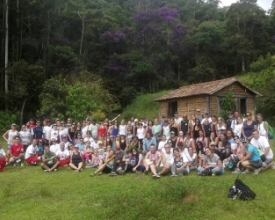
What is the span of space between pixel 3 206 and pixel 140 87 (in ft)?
109

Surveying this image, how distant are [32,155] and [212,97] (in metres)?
15.6

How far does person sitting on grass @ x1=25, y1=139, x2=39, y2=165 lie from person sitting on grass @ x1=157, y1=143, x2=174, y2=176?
5.56 m

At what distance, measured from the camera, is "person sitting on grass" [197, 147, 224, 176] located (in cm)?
1062

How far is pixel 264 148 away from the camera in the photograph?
1096cm

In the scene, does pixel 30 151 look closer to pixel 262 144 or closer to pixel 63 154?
pixel 63 154

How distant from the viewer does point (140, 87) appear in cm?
4081

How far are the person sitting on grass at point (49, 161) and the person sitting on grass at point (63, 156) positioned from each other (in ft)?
0.90

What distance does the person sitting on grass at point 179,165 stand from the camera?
11.0 metres

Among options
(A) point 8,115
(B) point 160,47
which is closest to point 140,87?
(B) point 160,47

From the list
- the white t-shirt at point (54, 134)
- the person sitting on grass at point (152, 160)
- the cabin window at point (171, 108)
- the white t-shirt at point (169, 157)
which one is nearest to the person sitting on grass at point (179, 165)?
the white t-shirt at point (169, 157)

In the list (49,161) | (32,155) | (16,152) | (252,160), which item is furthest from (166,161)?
(16,152)

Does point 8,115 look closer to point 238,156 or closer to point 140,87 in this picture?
point 140,87

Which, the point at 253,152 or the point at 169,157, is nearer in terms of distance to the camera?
the point at 253,152

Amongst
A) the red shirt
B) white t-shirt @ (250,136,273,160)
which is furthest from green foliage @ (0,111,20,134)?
white t-shirt @ (250,136,273,160)
